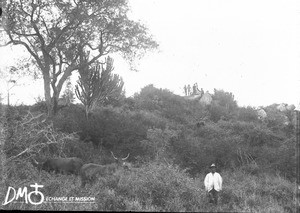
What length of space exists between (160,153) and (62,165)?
356 centimetres

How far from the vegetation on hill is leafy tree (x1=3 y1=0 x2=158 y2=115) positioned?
2.16 meters

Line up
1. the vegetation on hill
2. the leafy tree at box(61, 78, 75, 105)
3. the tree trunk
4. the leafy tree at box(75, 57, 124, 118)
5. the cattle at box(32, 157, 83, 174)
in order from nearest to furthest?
the vegetation on hill → the cattle at box(32, 157, 83, 174) → the leafy tree at box(75, 57, 124, 118) → the tree trunk → the leafy tree at box(61, 78, 75, 105)

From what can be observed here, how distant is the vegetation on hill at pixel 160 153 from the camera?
8.79 m

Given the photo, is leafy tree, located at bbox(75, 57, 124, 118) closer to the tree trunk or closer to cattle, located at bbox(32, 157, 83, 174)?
the tree trunk

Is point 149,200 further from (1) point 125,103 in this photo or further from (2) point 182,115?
(1) point 125,103

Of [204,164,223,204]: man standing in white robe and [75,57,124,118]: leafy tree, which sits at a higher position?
[75,57,124,118]: leafy tree

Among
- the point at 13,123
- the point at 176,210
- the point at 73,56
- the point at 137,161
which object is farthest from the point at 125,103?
the point at 176,210

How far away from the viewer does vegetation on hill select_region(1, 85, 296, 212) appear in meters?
8.79

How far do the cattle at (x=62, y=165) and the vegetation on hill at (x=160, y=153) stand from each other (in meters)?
0.35

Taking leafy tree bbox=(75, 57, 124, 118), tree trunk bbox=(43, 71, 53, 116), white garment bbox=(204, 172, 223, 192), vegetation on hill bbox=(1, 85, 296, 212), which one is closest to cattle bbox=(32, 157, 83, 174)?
vegetation on hill bbox=(1, 85, 296, 212)

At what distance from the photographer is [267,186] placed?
11.3 m

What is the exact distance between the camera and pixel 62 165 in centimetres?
1148

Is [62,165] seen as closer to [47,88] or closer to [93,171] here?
[93,171]

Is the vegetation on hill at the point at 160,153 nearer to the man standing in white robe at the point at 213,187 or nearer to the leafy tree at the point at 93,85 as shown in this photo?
the man standing in white robe at the point at 213,187
